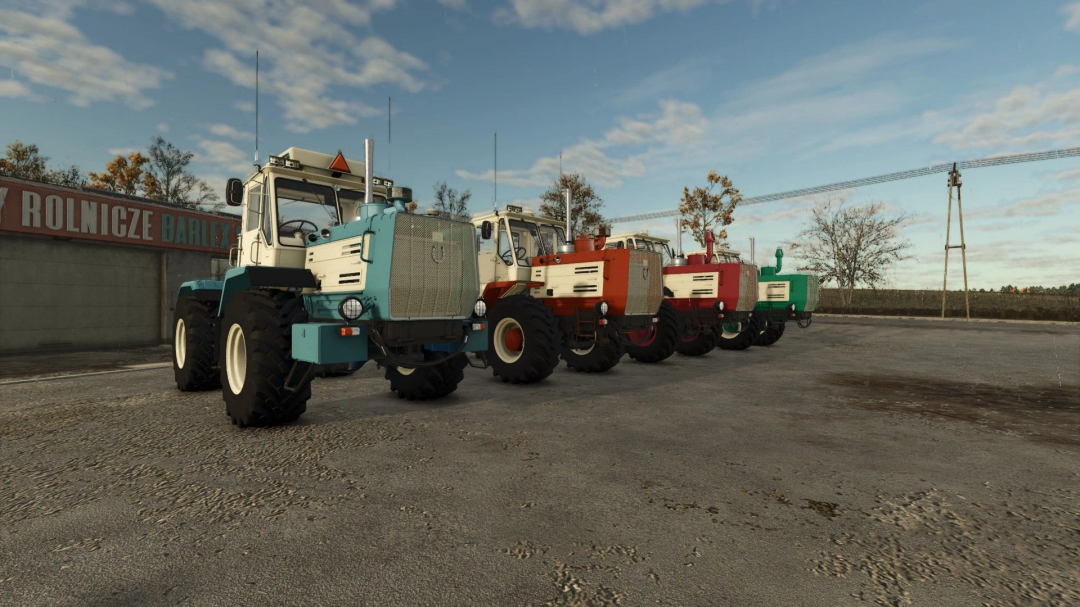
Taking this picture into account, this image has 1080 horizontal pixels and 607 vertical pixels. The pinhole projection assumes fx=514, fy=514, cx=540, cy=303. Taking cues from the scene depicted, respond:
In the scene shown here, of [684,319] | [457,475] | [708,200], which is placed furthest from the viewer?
[708,200]

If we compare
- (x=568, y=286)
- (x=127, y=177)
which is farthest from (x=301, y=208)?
(x=127, y=177)

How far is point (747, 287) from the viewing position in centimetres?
1239

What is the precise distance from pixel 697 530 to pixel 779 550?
417 mm

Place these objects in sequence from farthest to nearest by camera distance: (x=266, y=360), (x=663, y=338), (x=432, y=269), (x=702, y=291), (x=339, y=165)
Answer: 1. (x=702, y=291)
2. (x=663, y=338)
3. (x=339, y=165)
4. (x=432, y=269)
5. (x=266, y=360)

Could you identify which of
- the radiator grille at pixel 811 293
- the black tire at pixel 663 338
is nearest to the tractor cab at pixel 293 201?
the black tire at pixel 663 338

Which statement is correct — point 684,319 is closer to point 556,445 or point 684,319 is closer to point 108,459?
point 556,445

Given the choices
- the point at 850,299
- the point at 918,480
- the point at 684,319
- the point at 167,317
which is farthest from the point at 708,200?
the point at 918,480

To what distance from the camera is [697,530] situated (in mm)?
2869

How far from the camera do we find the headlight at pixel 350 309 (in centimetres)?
473

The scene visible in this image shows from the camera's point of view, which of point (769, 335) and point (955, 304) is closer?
point (769, 335)

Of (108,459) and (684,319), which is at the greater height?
(684,319)

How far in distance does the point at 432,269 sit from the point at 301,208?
197 centimetres

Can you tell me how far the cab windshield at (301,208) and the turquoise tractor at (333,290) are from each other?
1 cm

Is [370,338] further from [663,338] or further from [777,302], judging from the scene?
Answer: [777,302]
